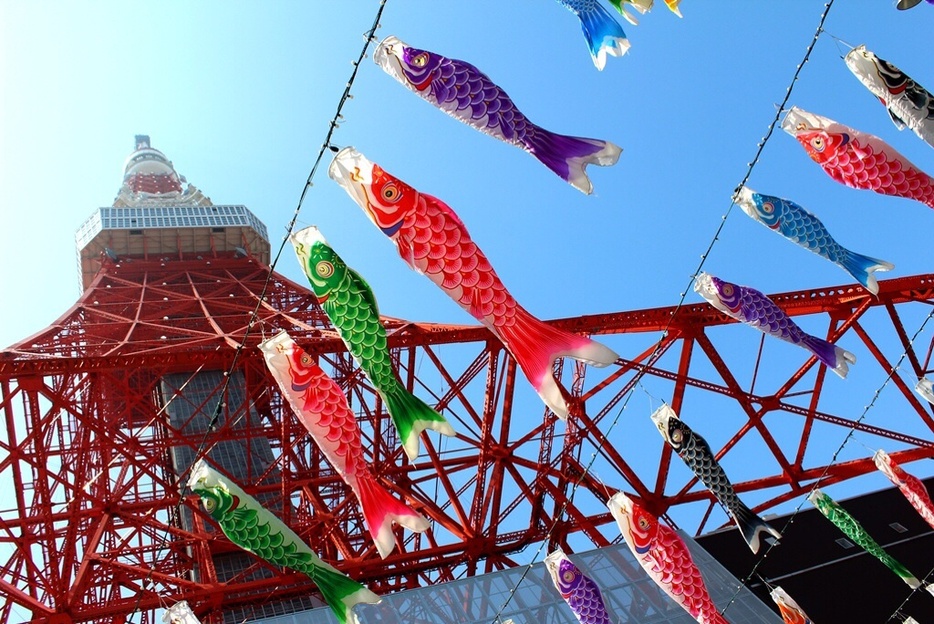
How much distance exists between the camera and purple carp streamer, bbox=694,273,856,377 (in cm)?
1316

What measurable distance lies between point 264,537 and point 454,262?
4.55 meters

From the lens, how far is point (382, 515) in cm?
1008

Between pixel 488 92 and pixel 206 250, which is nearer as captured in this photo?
pixel 488 92

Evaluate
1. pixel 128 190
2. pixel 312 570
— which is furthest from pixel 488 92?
pixel 128 190

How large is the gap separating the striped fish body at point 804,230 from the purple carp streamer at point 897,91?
8.06 ft

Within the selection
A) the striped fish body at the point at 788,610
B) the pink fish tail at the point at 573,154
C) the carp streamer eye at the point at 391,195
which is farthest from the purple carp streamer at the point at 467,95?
the striped fish body at the point at 788,610

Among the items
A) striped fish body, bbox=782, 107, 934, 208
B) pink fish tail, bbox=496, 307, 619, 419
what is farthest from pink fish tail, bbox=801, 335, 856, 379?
pink fish tail, bbox=496, 307, 619, 419

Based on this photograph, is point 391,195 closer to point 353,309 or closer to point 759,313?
point 353,309

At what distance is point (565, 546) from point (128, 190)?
4539 centimetres

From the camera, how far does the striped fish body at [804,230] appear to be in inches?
482

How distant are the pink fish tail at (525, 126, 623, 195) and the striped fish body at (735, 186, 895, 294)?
3.92 meters

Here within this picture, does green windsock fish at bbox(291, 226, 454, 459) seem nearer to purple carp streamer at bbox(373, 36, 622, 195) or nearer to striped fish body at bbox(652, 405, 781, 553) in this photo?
purple carp streamer at bbox(373, 36, 622, 195)

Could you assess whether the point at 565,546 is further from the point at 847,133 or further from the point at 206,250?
the point at 206,250

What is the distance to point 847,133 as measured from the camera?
11203mm
